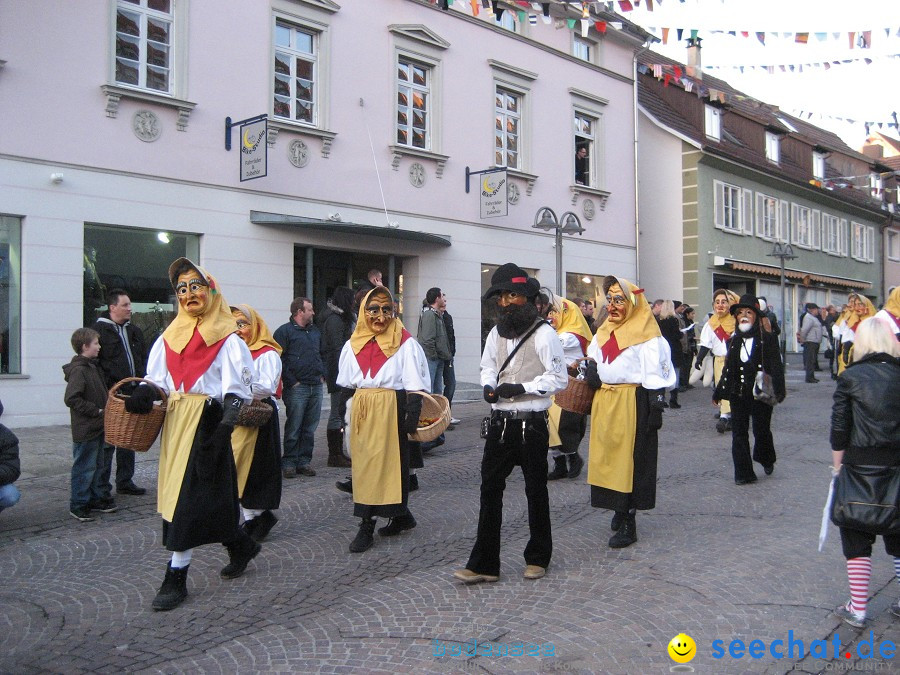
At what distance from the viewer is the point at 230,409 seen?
16.0 feet

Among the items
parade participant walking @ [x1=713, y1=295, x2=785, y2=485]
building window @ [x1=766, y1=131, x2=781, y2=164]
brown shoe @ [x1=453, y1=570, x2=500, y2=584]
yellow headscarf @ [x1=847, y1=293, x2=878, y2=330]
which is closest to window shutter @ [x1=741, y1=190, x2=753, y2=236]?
building window @ [x1=766, y1=131, x2=781, y2=164]

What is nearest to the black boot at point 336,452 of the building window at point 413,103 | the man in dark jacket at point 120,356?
the man in dark jacket at point 120,356

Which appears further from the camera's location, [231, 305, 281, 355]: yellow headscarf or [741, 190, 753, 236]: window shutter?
[741, 190, 753, 236]: window shutter

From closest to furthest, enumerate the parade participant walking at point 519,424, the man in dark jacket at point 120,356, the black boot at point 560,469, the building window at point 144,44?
1. the parade participant walking at point 519,424
2. the man in dark jacket at point 120,356
3. the black boot at point 560,469
4. the building window at point 144,44

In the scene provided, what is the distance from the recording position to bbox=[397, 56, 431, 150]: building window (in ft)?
55.5

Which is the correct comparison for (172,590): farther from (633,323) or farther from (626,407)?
(633,323)

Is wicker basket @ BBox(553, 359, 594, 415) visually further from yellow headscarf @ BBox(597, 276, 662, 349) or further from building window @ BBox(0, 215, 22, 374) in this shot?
building window @ BBox(0, 215, 22, 374)

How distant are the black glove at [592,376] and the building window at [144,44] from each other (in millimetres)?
9778

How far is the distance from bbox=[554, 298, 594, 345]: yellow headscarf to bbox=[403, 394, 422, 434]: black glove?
315 cm

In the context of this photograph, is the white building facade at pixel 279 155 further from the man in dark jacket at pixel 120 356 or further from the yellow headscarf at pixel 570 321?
the yellow headscarf at pixel 570 321

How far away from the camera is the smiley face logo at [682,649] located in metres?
3.89

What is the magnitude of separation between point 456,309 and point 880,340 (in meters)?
13.9

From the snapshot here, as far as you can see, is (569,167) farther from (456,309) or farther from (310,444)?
(310,444)

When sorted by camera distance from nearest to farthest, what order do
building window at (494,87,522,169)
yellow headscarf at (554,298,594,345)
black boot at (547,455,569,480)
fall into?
1. black boot at (547,455,569,480)
2. yellow headscarf at (554,298,594,345)
3. building window at (494,87,522,169)
